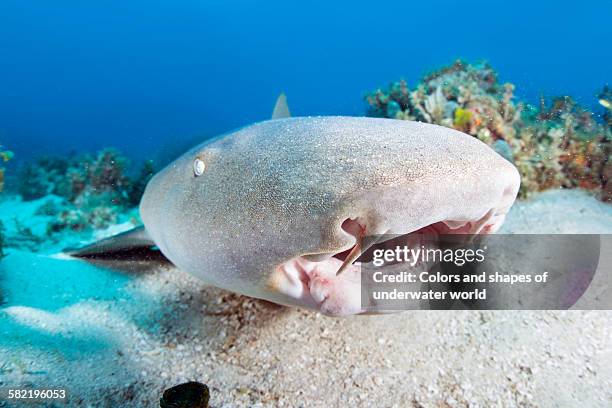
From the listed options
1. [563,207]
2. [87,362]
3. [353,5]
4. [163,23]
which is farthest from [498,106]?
[353,5]

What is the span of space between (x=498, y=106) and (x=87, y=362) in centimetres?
640

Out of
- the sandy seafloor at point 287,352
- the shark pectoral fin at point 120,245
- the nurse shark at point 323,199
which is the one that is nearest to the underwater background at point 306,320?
the sandy seafloor at point 287,352

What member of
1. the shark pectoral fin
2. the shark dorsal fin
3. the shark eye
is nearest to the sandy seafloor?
the shark pectoral fin

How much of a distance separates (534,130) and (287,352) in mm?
5260

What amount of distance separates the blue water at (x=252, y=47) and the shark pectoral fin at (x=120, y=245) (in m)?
81.7

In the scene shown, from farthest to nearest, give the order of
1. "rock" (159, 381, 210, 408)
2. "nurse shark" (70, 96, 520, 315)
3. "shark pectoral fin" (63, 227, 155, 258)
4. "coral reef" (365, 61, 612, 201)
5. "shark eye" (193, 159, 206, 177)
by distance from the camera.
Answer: "coral reef" (365, 61, 612, 201), "shark pectoral fin" (63, 227, 155, 258), "shark eye" (193, 159, 206, 177), "rock" (159, 381, 210, 408), "nurse shark" (70, 96, 520, 315)

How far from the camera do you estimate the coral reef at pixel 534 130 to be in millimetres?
4812

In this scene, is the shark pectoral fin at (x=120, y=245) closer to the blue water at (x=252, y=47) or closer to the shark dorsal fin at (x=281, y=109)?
the shark dorsal fin at (x=281, y=109)

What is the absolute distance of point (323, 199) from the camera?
131 cm

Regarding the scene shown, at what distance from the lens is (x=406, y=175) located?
4.16 feet

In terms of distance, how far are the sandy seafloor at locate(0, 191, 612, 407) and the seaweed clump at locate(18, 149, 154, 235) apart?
3706 mm

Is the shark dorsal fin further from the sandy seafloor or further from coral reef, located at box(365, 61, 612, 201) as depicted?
coral reef, located at box(365, 61, 612, 201)

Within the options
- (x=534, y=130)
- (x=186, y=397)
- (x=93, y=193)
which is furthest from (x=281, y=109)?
(x=93, y=193)

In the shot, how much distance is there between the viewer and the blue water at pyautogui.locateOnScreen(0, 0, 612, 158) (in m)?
99.7
